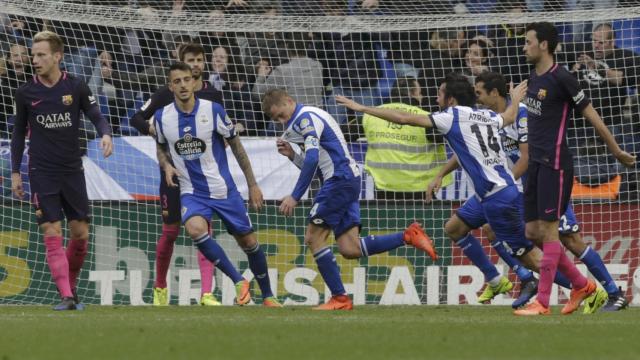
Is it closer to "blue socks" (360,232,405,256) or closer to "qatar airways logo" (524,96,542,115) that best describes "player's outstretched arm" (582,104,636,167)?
"qatar airways logo" (524,96,542,115)

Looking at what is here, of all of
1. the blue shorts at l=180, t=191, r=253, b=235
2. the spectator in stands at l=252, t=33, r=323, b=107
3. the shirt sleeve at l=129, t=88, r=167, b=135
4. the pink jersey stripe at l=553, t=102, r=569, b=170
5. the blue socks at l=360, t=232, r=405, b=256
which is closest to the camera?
the pink jersey stripe at l=553, t=102, r=569, b=170

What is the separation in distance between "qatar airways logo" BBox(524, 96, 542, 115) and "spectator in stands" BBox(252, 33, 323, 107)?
5533mm

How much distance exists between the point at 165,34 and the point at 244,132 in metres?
1.54

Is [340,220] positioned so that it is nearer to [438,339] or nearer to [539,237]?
[539,237]

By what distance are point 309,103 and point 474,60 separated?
76.5 inches

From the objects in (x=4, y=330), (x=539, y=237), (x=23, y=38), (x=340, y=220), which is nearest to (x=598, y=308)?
(x=539, y=237)

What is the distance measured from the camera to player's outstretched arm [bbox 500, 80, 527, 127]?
11.3 metres

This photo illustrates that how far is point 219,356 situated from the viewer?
6730mm

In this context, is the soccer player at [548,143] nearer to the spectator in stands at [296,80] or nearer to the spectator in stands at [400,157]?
the spectator in stands at [400,157]

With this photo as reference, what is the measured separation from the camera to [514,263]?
12133 millimetres

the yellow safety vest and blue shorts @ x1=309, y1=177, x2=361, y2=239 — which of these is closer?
blue shorts @ x1=309, y1=177, x2=361, y2=239

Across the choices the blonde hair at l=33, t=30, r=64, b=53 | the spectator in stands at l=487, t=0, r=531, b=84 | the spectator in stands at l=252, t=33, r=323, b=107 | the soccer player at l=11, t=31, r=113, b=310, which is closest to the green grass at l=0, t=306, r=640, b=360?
the soccer player at l=11, t=31, r=113, b=310

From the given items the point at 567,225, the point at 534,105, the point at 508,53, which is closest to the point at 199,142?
the point at 534,105

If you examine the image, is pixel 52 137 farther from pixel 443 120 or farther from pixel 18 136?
pixel 443 120
